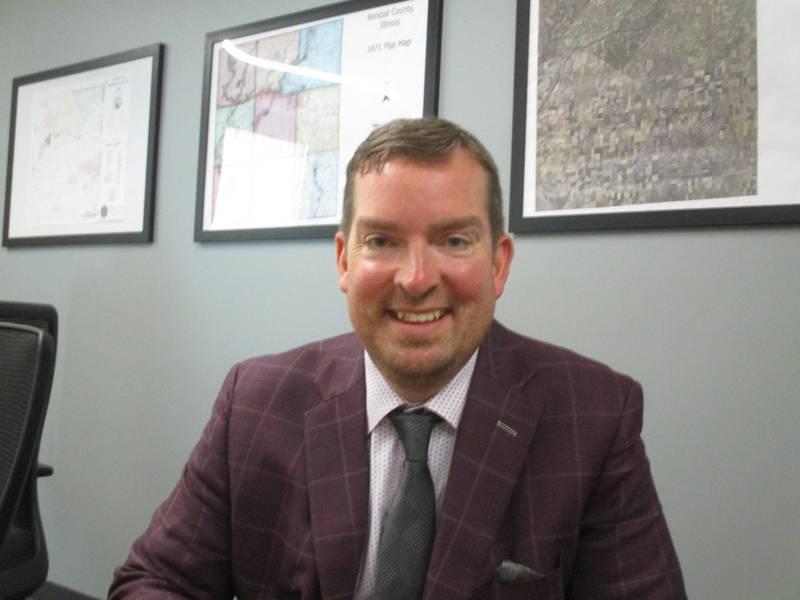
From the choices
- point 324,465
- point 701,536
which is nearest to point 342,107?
point 324,465

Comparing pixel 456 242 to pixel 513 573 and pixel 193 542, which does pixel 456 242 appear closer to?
pixel 513 573

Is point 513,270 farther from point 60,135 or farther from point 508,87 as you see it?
point 60,135

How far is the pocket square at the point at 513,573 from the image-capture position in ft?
3.01

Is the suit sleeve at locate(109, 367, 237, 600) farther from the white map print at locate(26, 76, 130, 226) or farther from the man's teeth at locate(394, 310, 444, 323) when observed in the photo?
the white map print at locate(26, 76, 130, 226)

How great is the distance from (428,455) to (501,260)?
323 mm

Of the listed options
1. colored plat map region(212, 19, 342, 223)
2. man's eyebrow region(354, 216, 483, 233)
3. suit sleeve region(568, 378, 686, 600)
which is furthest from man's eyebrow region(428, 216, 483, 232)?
colored plat map region(212, 19, 342, 223)

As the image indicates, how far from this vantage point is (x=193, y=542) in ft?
3.38

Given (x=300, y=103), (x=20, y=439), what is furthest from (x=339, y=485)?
(x=300, y=103)

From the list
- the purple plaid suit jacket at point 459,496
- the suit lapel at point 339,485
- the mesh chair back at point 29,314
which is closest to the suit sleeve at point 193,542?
the purple plaid suit jacket at point 459,496

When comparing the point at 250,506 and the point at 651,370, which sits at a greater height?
the point at 651,370

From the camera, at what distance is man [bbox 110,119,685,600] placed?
933mm

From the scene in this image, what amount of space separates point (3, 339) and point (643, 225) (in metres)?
1.45

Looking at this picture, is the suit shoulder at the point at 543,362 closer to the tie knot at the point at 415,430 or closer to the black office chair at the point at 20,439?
the tie knot at the point at 415,430

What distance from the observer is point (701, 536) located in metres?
1.47
